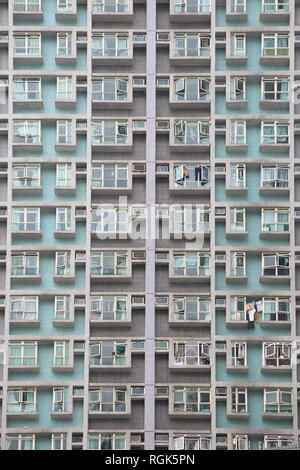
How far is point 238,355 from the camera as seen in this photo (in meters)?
66.6

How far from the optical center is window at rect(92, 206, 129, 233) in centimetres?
6806

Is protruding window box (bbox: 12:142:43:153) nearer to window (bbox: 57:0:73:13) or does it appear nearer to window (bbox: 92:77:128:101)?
window (bbox: 92:77:128:101)

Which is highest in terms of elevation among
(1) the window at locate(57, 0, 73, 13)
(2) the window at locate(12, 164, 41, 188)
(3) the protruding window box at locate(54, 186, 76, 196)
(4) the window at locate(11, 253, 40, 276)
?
(1) the window at locate(57, 0, 73, 13)

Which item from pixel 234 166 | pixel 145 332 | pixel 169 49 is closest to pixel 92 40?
pixel 169 49

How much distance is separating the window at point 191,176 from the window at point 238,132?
6.25 feet

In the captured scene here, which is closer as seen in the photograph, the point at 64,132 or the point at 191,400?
the point at 191,400

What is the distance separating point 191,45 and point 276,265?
35.8ft

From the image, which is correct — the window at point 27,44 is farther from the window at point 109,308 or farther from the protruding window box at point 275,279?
the protruding window box at point 275,279

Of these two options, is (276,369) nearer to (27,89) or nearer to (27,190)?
(27,190)

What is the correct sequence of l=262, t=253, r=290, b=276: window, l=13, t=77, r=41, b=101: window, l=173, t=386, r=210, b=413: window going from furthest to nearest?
l=13, t=77, r=41, b=101: window, l=262, t=253, r=290, b=276: window, l=173, t=386, r=210, b=413: window

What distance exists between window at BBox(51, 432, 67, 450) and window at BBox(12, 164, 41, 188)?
36.9 ft

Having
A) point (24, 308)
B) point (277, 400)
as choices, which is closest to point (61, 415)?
point (24, 308)

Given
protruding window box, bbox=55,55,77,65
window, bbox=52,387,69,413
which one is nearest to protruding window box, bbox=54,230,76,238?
window, bbox=52,387,69,413

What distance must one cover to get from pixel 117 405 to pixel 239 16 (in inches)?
732
